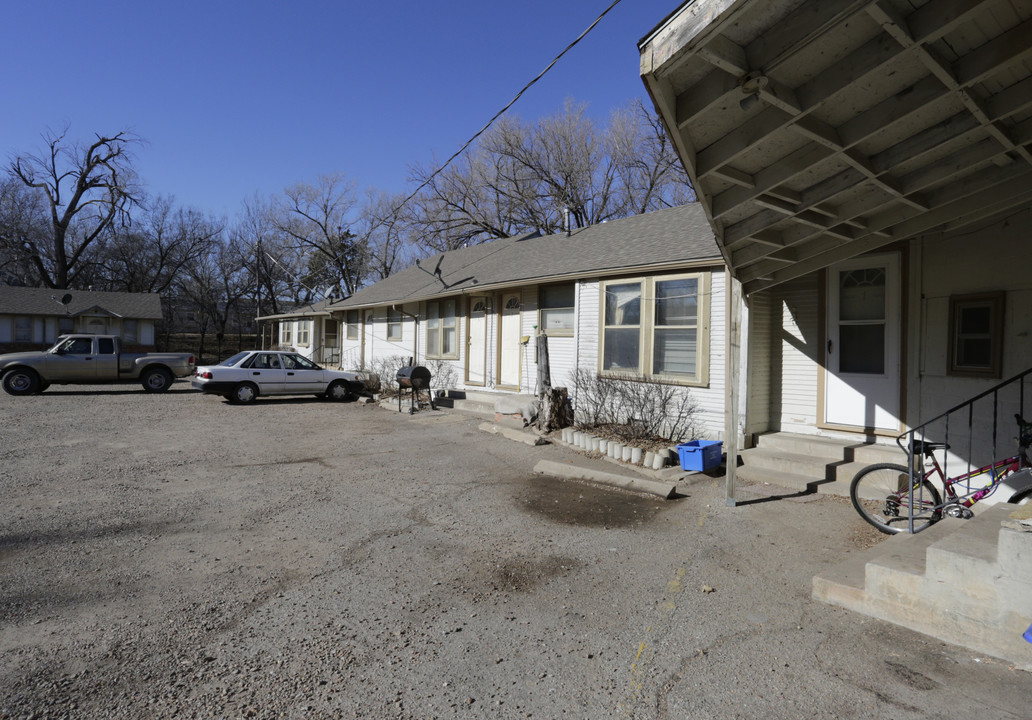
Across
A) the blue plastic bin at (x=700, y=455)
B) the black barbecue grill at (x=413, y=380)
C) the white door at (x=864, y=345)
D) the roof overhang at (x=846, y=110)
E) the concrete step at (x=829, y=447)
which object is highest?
the roof overhang at (x=846, y=110)

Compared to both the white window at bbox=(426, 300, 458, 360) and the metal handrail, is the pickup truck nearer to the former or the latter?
the white window at bbox=(426, 300, 458, 360)

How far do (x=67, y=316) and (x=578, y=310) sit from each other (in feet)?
109

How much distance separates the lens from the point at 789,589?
4.03 m

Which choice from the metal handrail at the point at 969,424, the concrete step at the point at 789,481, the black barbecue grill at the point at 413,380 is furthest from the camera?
the black barbecue grill at the point at 413,380

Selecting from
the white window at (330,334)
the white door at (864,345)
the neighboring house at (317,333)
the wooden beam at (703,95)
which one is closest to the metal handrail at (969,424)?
the white door at (864,345)

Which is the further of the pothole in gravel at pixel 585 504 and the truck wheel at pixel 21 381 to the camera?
the truck wheel at pixel 21 381

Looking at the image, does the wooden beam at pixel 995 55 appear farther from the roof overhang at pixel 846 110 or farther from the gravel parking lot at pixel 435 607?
the gravel parking lot at pixel 435 607

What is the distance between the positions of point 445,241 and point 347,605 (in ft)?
86.6

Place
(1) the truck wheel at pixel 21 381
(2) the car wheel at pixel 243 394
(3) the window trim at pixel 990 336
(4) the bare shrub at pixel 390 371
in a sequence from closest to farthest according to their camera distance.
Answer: (3) the window trim at pixel 990 336 → (2) the car wheel at pixel 243 394 → (1) the truck wheel at pixel 21 381 → (4) the bare shrub at pixel 390 371

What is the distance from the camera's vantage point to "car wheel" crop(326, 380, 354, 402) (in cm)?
1638

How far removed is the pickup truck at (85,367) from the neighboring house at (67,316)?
715 inches

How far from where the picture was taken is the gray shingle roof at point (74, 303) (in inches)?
1212

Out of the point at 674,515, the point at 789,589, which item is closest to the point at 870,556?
the point at 789,589

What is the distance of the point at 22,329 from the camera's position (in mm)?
31250
